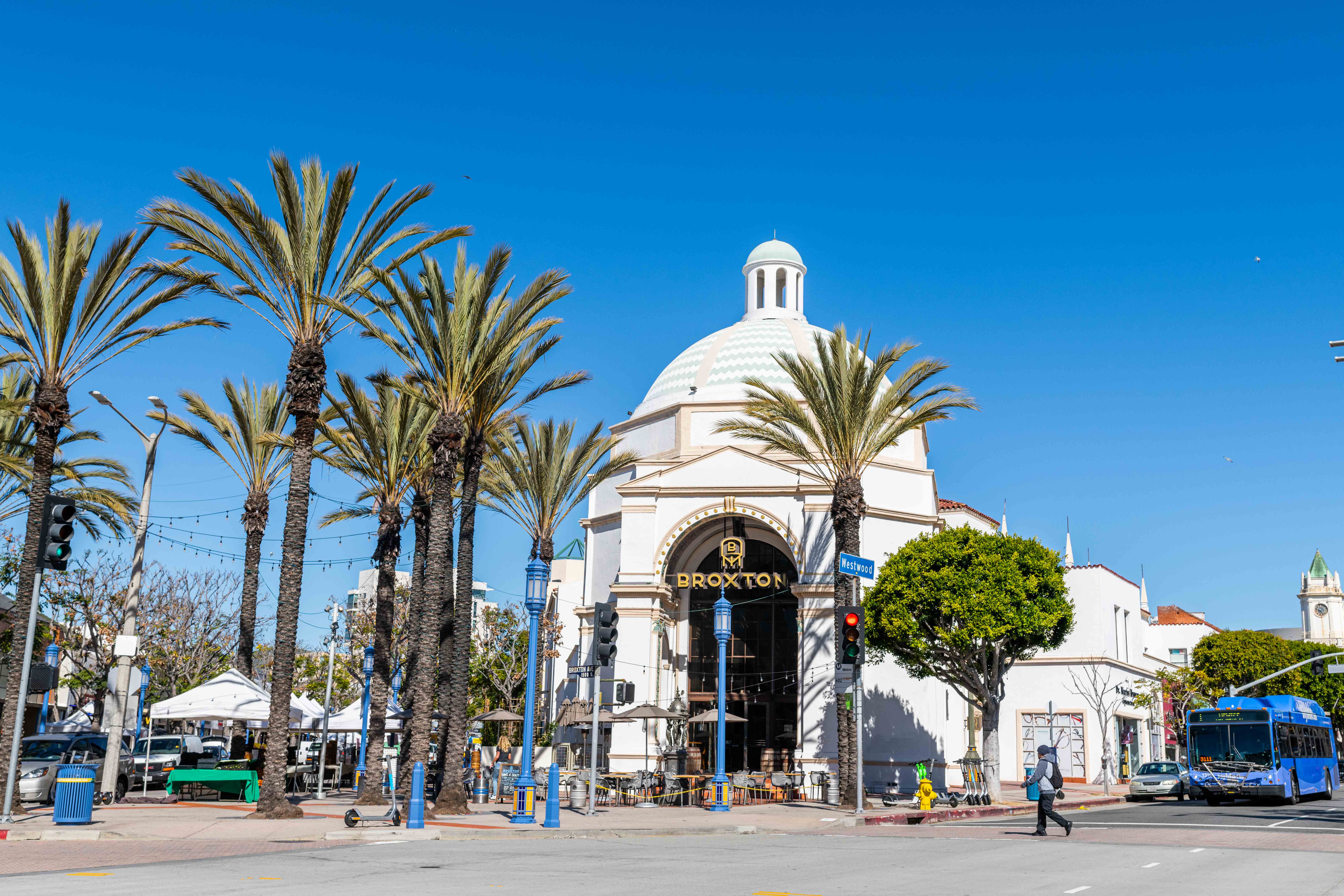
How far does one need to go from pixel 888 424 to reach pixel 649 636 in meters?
10.6

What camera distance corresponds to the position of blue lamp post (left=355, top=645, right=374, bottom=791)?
26641 millimetres

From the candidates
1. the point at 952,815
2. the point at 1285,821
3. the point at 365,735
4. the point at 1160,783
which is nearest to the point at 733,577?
the point at 952,815

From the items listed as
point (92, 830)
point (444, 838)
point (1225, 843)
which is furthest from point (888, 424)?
point (92, 830)

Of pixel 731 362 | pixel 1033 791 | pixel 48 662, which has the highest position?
pixel 731 362

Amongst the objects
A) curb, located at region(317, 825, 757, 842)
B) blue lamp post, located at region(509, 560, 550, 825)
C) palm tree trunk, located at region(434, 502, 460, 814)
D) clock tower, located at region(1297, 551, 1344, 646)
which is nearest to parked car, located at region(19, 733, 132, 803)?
palm tree trunk, located at region(434, 502, 460, 814)

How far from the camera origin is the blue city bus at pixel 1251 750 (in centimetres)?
3012

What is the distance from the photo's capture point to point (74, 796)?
17359 millimetres

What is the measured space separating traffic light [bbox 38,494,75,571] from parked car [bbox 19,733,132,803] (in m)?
5.51

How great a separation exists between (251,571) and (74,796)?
13307 millimetres

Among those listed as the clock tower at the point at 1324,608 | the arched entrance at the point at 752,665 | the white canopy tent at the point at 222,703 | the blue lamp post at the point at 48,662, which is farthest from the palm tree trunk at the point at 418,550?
the clock tower at the point at 1324,608

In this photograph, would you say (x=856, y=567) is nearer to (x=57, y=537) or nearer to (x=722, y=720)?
(x=722, y=720)

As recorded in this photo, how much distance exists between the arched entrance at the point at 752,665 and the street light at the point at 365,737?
37.3 ft

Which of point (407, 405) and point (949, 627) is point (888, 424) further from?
point (407, 405)

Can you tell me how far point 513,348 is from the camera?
22.9 metres
